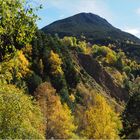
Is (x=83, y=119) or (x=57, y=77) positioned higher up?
(x=57, y=77)

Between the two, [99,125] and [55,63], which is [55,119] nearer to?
[99,125]

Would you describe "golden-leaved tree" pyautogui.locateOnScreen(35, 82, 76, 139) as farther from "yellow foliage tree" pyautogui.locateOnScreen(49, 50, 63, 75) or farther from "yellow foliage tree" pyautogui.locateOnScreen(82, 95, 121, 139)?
"yellow foliage tree" pyautogui.locateOnScreen(49, 50, 63, 75)

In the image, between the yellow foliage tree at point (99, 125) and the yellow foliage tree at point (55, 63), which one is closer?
the yellow foliage tree at point (99, 125)

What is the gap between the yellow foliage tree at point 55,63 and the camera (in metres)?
162

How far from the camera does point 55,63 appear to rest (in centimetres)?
16375

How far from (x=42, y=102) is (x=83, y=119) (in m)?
11.7

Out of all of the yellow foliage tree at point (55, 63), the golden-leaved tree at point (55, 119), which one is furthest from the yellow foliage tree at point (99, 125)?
the yellow foliage tree at point (55, 63)

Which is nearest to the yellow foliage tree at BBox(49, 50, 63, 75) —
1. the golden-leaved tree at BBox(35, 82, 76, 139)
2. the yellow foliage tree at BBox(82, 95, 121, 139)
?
the golden-leaved tree at BBox(35, 82, 76, 139)

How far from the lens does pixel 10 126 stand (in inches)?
1587

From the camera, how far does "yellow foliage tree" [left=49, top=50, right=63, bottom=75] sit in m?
162

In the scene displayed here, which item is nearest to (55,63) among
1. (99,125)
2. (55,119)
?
(55,119)

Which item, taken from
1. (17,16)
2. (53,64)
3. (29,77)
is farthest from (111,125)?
(17,16)

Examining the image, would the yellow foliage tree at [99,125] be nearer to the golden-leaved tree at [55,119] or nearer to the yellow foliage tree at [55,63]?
the golden-leaved tree at [55,119]

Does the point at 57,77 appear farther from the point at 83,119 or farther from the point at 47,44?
the point at 83,119
